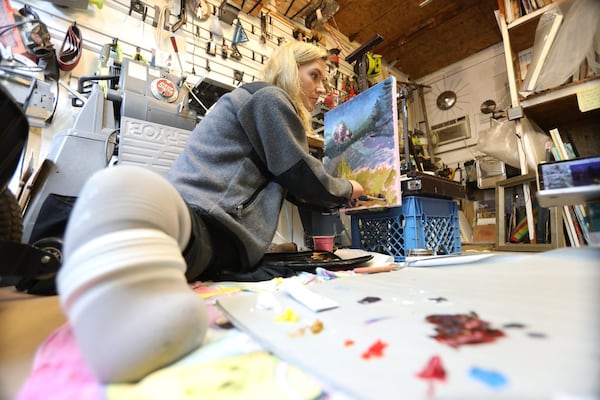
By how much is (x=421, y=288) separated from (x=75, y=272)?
52 centimetres

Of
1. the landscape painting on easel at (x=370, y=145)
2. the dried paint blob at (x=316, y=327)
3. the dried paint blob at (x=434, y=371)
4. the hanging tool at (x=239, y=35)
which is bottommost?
the dried paint blob at (x=316, y=327)

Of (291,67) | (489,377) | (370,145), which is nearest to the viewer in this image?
(489,377)

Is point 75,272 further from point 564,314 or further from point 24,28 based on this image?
point 24,28

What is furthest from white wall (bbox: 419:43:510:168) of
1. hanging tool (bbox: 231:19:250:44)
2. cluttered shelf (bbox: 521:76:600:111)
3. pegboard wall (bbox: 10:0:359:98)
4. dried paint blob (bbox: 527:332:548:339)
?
dried paint blob (bbox: 527:332:548:339)

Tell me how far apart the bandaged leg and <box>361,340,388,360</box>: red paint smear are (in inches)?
7.3

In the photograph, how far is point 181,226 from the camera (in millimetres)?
458

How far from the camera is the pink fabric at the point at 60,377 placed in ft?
0.79

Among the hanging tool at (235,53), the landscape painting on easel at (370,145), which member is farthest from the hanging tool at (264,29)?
the landscape painting on easel at (370,145)

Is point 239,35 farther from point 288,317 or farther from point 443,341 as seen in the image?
point 443,341

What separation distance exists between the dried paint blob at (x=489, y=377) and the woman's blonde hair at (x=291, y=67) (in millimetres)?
815

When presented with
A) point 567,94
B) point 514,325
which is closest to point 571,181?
point 514,325

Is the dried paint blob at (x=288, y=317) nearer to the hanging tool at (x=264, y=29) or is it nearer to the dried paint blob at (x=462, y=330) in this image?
the dried paint blob at (x=462, y=330)

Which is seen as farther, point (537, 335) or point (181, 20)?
point (181, 20)

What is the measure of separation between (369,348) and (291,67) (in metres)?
0.92
